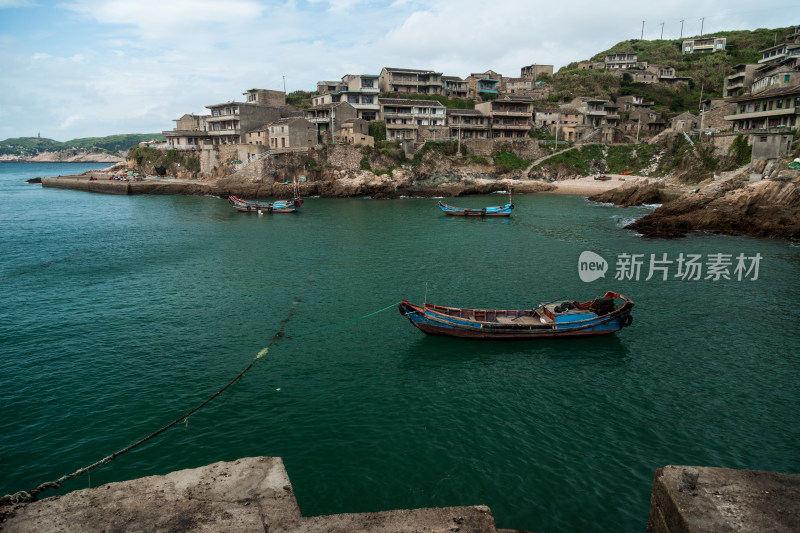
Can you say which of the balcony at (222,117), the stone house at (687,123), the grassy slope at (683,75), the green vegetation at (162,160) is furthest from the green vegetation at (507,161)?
the green vegetation at (162,160)

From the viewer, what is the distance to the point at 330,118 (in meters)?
94.9

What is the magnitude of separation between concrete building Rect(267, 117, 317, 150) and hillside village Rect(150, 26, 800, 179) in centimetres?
20

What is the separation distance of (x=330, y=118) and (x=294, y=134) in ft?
29.0

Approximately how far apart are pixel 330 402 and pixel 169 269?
27.1 metres

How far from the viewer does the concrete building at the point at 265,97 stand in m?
105

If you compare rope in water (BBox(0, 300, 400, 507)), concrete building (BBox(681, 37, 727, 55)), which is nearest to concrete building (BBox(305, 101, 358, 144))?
rope in water (BBox(0, 300, 400, 507))

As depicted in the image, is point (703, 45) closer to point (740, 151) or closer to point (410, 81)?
point (410, 81)

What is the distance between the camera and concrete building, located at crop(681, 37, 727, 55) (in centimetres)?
14038

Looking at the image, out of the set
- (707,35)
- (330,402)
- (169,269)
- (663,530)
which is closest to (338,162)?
(169,269)

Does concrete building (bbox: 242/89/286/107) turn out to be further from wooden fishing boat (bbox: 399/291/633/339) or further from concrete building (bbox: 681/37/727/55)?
concrete building (bbox: 681/37/727/55)

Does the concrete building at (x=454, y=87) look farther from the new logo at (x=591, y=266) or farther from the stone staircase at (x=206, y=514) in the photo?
the stone staircase at (x=206, y=514)

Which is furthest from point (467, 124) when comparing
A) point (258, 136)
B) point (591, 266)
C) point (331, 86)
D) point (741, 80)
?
point (591, 266)

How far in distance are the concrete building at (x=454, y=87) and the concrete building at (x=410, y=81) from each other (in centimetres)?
198

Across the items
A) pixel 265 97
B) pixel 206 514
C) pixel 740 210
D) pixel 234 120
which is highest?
pixel 265 97
